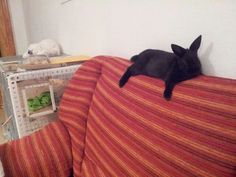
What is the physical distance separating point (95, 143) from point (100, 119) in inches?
4.1

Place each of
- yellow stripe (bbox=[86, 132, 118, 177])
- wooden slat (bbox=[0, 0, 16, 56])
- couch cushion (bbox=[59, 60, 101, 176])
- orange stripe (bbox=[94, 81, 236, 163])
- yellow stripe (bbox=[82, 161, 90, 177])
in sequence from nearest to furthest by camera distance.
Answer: orange stripe (bbox=[94, 81, 236, 163]), yellow stripe (bbox=[86, 132, 118, 177]), yellow stripe (bbox=[82, 161, 90, 177]), couch cushion (bbox=[59, 60, 101, 176]), wooden slat (bbox=[0, 0, 16, 56])

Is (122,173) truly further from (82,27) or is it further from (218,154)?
(82,27)

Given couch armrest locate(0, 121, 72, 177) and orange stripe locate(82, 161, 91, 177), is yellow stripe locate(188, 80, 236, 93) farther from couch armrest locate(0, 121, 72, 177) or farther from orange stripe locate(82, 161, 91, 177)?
couch armrest locate(0, 121, 72, 177)

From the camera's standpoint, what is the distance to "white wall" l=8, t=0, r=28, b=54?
9.85ft

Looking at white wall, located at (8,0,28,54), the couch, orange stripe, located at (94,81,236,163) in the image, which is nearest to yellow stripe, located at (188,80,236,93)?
the couch

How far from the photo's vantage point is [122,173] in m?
0.77

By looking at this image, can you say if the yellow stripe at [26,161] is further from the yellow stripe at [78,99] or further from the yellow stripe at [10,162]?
the yellow stripe at [78,99]

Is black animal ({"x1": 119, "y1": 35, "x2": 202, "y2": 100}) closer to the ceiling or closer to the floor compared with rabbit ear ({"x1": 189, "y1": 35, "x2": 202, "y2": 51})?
closer to the floor

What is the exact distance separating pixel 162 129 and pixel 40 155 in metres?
0.62

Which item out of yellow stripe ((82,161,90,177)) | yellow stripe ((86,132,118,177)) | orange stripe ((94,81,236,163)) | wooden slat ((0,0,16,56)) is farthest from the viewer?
wooden slat ((0,0,16,56))

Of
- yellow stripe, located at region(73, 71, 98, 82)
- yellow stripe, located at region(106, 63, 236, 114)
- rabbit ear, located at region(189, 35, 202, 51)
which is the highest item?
rabbit ear, located at region(189, 35, 202, 51)

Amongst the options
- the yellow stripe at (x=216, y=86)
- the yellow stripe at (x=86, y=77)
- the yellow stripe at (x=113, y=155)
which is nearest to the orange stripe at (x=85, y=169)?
the yellow stripe at (x=113, y=155)

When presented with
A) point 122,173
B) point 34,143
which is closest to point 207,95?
point 122,173

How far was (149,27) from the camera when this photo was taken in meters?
1.00
